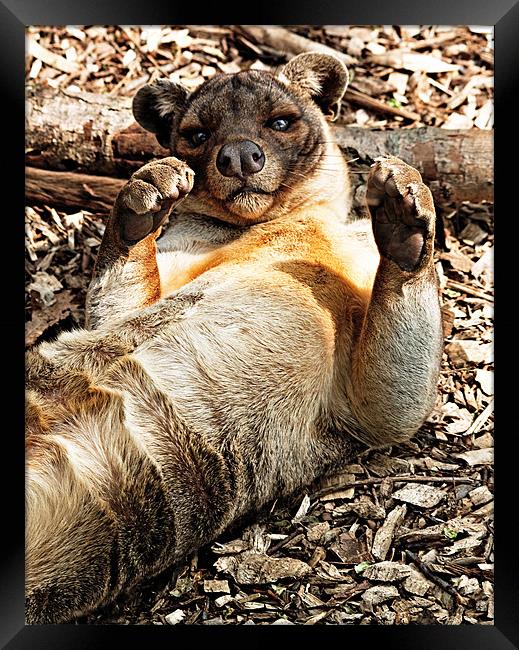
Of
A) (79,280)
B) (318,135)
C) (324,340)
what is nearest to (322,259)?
(324,340)

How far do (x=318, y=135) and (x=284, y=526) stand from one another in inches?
81.6

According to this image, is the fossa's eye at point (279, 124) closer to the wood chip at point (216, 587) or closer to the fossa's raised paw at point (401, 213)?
the fossa's raised paw at point (401, 213)

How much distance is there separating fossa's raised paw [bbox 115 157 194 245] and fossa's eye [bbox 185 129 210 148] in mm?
571

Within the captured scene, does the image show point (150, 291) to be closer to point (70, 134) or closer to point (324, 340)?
point (324, 340)

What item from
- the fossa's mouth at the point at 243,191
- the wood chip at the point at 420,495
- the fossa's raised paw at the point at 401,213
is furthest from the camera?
the fossa's mouth at the point at 243,191

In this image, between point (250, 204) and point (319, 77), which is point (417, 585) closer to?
point (250, 204)

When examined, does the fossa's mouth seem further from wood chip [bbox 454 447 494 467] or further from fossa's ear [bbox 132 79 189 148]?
wood chip [bbox 454 447 494 467]

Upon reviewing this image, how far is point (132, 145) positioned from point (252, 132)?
1010mm

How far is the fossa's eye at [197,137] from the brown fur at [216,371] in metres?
0.06

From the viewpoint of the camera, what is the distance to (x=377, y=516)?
3.98 metres

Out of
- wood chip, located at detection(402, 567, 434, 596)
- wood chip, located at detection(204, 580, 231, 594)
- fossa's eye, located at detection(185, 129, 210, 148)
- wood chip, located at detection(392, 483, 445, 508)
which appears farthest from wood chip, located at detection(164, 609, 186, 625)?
fossa's eye, located at detection(185, 129, 210, 148)

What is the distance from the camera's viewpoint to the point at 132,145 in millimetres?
4922

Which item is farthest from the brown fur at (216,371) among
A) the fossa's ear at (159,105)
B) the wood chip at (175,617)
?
the fossa's ear at (159,105)
